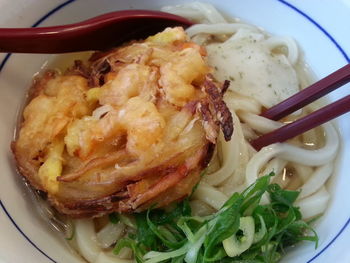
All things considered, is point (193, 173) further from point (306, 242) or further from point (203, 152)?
point (306, 242)

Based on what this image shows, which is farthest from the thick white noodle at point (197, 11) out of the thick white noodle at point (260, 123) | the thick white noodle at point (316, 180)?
the thick white noodle at point (316, 180)

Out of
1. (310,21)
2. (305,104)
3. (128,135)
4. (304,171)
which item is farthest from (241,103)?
(128,135)

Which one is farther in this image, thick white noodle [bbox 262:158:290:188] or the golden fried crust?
thick white noodle [bbox 262:158:290:188]

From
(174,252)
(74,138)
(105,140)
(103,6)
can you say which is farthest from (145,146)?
(103,6)

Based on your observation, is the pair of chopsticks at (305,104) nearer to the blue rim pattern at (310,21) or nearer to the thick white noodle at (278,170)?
the thick white noodle at (278,170)

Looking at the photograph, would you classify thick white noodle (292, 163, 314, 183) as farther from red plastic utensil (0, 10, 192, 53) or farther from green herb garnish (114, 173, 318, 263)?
red plastic utensil (0, 10, 192, 53)

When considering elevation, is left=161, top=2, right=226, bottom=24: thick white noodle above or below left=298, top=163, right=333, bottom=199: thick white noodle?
above

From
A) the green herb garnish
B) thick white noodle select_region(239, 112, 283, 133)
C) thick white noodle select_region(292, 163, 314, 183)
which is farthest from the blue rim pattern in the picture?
thick white noodle select_region(239, 112, 283, 133)
